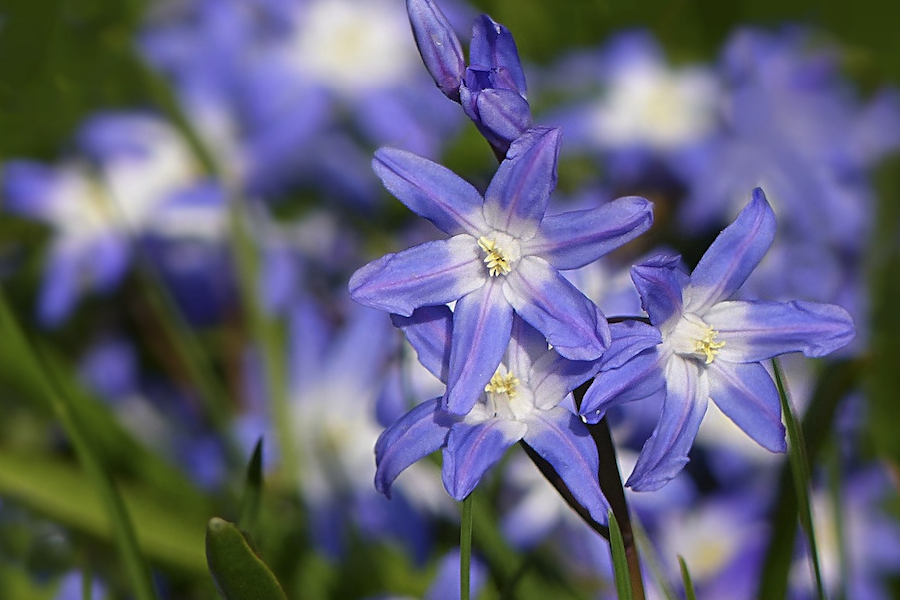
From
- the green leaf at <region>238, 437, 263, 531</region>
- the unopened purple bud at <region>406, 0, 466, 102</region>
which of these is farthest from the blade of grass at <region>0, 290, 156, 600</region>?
the unopened purple bud at <region>406, 0, 466, 102</region>

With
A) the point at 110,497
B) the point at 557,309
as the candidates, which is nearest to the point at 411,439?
the point at 557,309

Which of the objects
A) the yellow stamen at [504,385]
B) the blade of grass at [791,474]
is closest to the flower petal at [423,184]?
the yellow stamen at [504,385]

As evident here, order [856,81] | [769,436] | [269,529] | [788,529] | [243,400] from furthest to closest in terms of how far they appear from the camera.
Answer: [856,81]
[243,400]
[269,529]
[788,529]
[769,436]

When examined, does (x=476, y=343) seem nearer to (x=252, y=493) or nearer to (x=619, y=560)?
(x=619, y=560)

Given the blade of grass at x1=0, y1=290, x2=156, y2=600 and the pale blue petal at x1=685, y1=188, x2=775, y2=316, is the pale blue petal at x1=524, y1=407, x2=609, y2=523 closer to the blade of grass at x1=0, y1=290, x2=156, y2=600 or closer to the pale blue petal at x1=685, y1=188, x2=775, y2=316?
the pale blue petal at x1=685, y1=188, x2=775, y2=316

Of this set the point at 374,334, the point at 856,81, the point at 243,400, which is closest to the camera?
the point at 374,334

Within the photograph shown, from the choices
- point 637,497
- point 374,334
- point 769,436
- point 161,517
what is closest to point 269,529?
point 161,517

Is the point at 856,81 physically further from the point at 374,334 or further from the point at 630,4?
the point at 374,334
